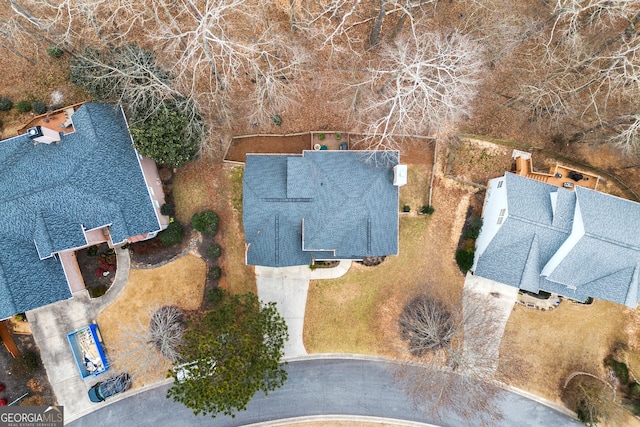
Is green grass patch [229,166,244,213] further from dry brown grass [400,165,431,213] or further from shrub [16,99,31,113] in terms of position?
shrub [16,99,31,113]

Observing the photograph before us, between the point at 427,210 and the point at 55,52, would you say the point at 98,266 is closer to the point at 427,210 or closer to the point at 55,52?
the point at 55,52

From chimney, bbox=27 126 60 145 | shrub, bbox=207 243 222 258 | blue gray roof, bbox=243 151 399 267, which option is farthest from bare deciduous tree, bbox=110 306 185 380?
chimney, bbox=27 126 60 145

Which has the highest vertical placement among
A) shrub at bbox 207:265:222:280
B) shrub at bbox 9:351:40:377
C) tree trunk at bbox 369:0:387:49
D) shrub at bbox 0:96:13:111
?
tree trunk at bbox 369:0:387:49

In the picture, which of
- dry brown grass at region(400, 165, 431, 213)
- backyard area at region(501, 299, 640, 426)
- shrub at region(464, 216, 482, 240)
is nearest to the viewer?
shrub at region(464, 216, 482, 240)

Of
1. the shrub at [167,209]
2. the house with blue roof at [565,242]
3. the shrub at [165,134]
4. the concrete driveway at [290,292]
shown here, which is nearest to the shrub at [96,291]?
the shrub at [167,209]

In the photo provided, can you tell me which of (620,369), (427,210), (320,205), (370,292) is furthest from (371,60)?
(620,369)
